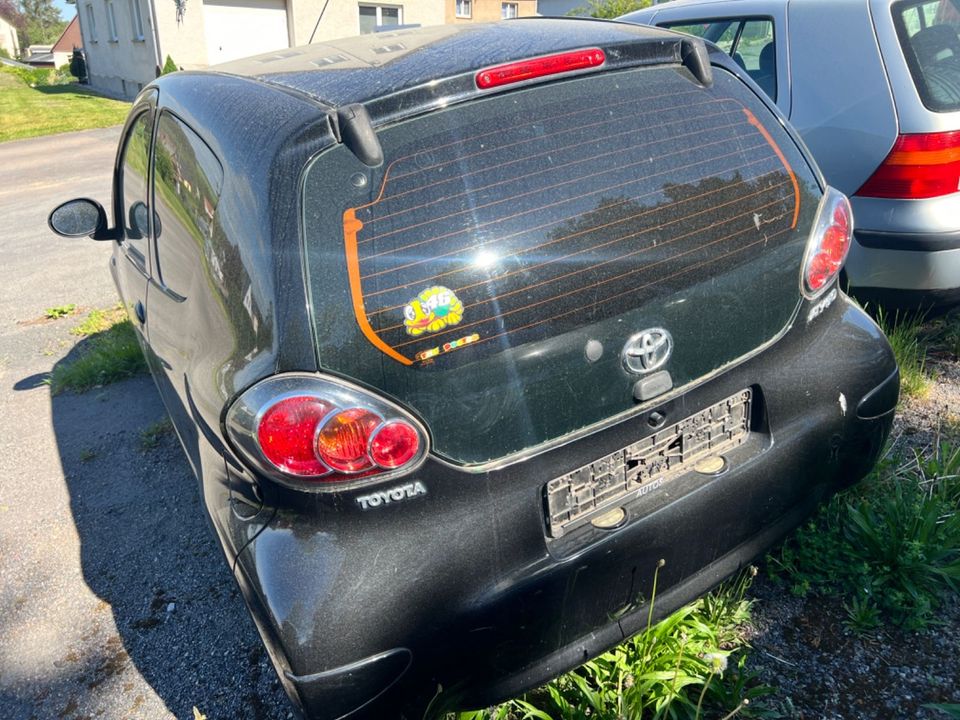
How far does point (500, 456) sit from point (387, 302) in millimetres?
425


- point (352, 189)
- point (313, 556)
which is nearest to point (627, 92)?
point (352, 189)

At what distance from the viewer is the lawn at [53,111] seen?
18000mm

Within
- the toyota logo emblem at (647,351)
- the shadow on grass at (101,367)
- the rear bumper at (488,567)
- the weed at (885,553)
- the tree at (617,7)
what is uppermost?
the tree at (617,7)

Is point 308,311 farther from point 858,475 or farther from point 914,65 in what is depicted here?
point 914,65

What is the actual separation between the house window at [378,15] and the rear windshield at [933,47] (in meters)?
21.5

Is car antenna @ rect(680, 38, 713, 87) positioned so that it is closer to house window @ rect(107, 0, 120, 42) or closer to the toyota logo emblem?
A: the toyota logo emblem

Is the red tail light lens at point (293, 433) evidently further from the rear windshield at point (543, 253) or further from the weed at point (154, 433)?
the weed at point (154, 433)

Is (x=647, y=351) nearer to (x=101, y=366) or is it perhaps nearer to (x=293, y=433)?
(x=293, y=433)

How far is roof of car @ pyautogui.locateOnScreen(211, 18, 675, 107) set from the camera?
72.6 inches

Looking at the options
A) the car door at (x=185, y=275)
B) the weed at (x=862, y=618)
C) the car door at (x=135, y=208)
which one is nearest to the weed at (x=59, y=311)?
the car door at (x=135, y=208)

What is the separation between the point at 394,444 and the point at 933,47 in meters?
3.36

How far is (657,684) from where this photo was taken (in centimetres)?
211

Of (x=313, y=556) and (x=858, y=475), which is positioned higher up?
(x=313, y=556)

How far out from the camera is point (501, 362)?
1702 mm
